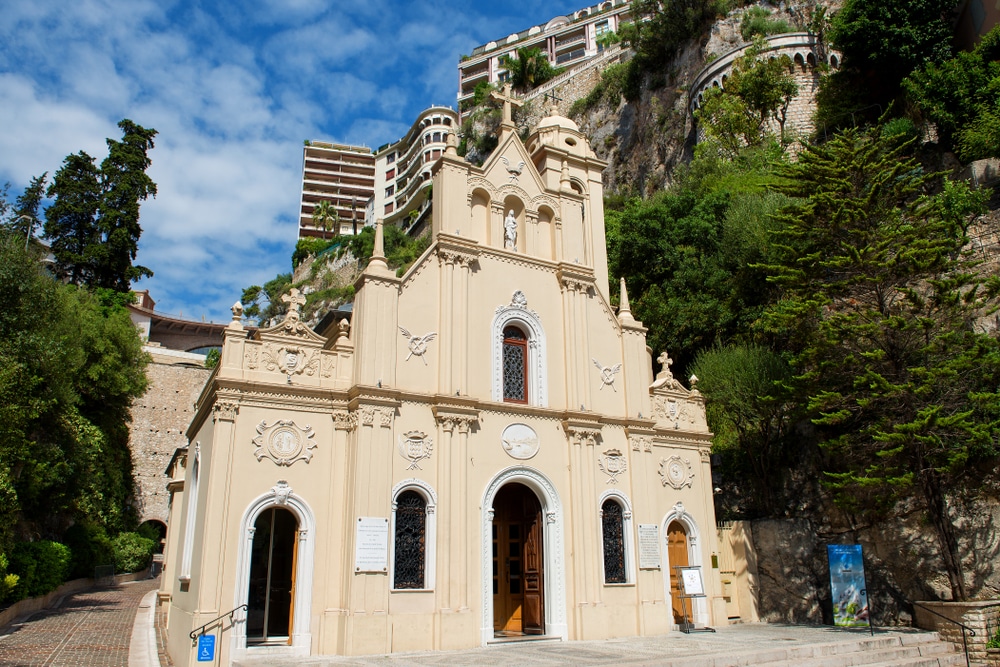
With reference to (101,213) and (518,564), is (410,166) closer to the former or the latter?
(101,213)

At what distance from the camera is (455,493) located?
15383mm

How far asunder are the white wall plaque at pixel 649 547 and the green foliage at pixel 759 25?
38060 millimetres

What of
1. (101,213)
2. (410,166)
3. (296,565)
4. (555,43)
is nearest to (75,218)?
(101,213)

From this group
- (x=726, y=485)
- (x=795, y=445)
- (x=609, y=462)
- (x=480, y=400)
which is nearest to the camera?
(x=480, y=400)

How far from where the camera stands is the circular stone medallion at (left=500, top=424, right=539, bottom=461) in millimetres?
16484

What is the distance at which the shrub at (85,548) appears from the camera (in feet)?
93.7

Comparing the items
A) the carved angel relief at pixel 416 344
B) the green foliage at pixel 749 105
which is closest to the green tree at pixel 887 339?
the carved angel relief at pixel 416 344

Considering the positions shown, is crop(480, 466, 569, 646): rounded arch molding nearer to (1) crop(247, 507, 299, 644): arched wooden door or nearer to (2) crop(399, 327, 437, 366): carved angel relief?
(2) crop(399, 327, 437, 366): carved angel relief

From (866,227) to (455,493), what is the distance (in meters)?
12.2

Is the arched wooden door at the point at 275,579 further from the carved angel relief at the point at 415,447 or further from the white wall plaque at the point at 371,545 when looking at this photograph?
the carved angel relief at the point at 415,447

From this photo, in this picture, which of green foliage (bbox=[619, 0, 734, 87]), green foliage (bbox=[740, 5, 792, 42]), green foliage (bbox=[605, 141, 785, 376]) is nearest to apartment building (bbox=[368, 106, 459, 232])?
green foliage (bbox=[619, 0, 734, 87])

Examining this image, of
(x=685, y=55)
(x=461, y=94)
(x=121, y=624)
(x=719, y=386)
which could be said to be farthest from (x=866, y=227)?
(x=461, y=94)

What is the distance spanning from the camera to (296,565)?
14055 millimetres

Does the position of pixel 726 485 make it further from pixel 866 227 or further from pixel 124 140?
pixel 124 140
